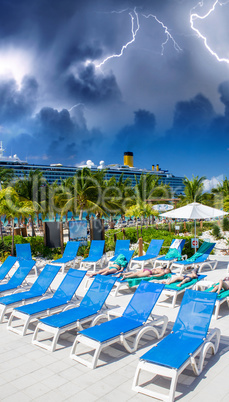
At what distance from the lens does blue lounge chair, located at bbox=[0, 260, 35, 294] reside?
22.4 feet

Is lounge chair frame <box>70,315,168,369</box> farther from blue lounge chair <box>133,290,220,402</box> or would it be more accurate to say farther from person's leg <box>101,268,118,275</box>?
→ person's leg <box>101,268,118,275</box>

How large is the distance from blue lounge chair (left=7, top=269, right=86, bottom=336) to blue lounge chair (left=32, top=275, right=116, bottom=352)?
0.26 m

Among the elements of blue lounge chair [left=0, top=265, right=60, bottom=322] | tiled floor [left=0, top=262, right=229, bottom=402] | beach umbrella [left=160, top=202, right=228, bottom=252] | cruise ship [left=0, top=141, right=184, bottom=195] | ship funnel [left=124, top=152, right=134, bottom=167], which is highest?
ship funnel [left=124, top=152, right=134, bottom=167]

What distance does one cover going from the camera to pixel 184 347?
371 cm

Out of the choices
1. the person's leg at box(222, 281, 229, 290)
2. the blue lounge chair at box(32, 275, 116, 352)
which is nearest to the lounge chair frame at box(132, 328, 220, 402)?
the blue lounge chair at box(32, 275, 116, 352)

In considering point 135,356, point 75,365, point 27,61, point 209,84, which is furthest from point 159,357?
point 209,84

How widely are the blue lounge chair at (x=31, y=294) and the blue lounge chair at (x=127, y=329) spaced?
193 centimetres

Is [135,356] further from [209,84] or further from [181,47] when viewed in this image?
[209,84]

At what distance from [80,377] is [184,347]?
1293 millimetres

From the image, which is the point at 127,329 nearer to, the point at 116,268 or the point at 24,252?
the point at 116,268

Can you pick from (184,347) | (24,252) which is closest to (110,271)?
(24,252)

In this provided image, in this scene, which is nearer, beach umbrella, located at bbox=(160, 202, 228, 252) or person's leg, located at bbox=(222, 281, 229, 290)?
person's leg, located at bbox=(222, 281, 229, 290)

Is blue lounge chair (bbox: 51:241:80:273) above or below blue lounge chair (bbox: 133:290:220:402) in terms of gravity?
above

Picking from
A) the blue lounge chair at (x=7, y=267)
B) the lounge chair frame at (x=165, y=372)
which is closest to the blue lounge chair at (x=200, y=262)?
the blue lounge chair at (x=7, y=267)
